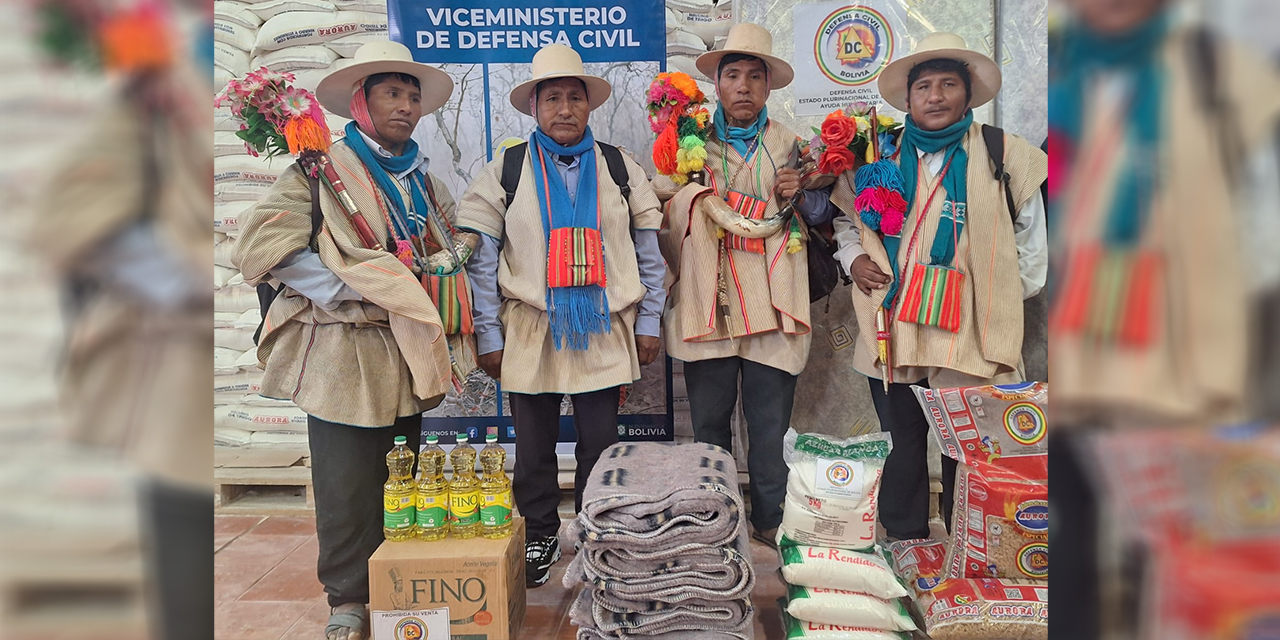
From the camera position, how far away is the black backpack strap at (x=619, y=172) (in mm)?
3062

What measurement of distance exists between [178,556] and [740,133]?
2.90m

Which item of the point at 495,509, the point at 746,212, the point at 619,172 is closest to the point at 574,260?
the point at 619,172

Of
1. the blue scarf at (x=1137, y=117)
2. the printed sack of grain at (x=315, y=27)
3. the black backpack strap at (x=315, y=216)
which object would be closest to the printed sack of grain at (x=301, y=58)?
the printed sack of grain at (x=315, y=27)

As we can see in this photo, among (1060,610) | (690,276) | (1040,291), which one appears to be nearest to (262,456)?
(690,276)

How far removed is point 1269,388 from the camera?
0.37m

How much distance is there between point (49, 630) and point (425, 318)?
6.68ft

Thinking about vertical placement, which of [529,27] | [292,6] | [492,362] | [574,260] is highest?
[292,6]

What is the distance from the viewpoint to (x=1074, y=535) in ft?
1.32

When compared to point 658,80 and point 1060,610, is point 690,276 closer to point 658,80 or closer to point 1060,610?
point 658,80

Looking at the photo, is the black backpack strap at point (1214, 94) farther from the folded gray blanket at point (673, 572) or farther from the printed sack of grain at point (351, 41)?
the printed sack of grain at point (351, 41)

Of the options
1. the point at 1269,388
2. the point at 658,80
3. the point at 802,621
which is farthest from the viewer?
the point at 658,80

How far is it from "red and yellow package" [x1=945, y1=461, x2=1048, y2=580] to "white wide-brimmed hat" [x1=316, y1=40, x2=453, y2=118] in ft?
7.67

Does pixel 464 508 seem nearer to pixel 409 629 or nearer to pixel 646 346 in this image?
pixel 409 629

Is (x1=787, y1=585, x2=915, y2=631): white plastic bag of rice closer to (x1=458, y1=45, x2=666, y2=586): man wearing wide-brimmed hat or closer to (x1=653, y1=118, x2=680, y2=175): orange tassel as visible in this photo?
(x1=458, y1=45, x2=666, y2=586): man wearing wide-brimmed hat
